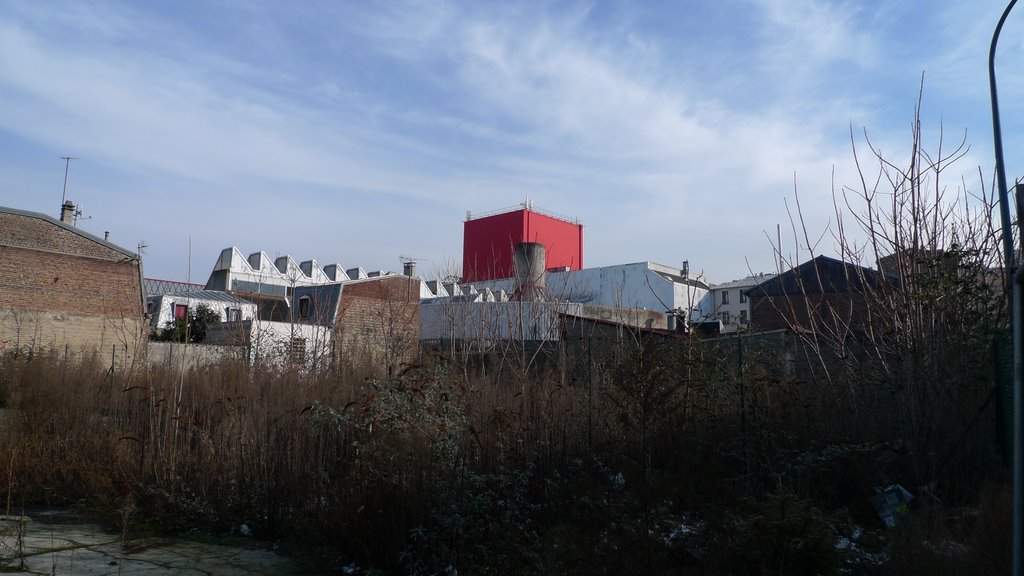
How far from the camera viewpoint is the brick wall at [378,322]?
10.2m

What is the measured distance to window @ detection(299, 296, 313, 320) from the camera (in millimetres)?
30508

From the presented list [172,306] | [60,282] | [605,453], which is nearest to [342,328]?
[605,453]

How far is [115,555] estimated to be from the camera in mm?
5121

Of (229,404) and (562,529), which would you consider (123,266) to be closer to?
(229,404)

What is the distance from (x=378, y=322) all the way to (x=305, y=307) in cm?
763

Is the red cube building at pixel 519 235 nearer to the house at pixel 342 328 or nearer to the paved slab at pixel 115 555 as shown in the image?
the house at pixel 342 328

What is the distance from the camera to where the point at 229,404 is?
7195mm

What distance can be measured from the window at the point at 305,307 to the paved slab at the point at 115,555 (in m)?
25.1

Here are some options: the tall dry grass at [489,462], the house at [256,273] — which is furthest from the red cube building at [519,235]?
the tall dry grass at [489,462]

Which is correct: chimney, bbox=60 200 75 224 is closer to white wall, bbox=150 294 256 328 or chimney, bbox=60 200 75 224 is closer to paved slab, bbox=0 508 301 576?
white wall, bbox=150 294 256 328

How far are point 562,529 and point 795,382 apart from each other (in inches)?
152

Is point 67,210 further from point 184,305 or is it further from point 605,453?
point 605,453

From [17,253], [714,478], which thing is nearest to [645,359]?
[714,478]

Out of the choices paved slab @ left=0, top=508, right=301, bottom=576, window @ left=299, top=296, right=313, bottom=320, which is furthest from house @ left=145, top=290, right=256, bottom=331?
paved slab @ left=0, top=508, right=301, bottom=576
